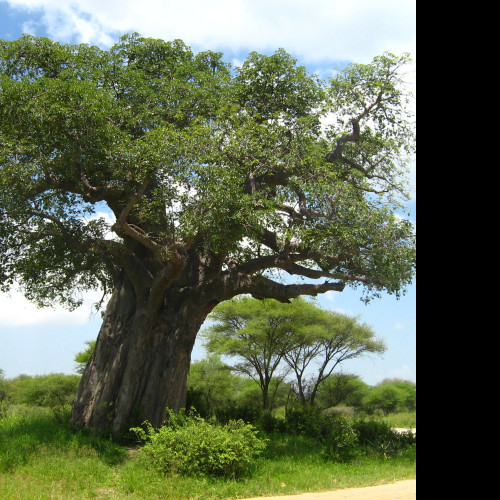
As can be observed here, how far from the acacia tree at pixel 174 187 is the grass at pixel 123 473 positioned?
121 cm

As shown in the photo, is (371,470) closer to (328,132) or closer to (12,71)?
(328,132)

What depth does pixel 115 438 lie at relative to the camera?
30.2ft

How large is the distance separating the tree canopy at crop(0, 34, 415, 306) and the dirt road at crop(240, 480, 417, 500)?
11.4 ft

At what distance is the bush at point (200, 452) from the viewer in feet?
23.7

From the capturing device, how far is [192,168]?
8.64 meters

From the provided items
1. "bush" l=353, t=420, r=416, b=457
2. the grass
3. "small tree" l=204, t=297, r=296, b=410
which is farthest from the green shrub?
"small tree" l=204, t=297, r=296, b=410

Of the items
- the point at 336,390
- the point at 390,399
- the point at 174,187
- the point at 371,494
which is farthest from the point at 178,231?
the point at 390,399

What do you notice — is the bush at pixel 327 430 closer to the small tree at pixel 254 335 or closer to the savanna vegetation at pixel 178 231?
the savanna vegetation at pixel 178 231

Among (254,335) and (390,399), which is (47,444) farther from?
(390,399)

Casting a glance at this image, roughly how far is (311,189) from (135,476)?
5.04 metres

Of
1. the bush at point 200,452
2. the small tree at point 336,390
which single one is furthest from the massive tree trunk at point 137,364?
the small tree at point 336,390

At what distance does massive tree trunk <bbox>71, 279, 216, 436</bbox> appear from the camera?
9.61m

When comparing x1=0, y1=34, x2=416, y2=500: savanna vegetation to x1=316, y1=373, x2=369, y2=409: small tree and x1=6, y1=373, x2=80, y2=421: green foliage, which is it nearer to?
x1=6, y1=373, x2=80, y2=421: green foliage

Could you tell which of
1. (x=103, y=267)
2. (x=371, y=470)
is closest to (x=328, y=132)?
(x=103, y=267)
